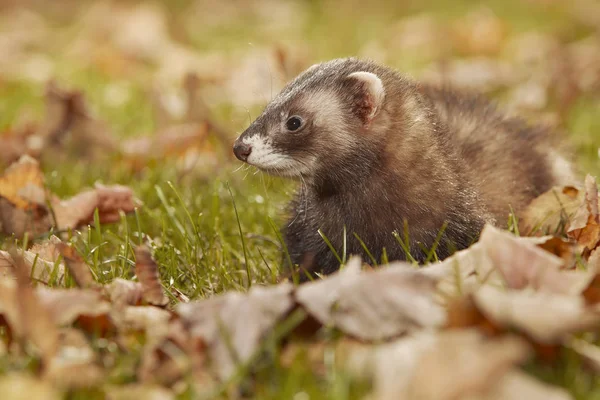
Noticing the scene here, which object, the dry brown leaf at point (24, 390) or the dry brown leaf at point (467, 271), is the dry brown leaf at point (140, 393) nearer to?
the dry brown leaf at point (24, 390)

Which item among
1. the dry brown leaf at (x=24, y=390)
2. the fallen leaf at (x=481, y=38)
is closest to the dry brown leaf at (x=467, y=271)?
the dry brown leaf at (x=24, y=390)

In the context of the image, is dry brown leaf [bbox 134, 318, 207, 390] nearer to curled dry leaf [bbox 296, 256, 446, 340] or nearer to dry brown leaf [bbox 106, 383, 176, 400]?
dry brown leaf [bbox 106, 383, 176, 400]

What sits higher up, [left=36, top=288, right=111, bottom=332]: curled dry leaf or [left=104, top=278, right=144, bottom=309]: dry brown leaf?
[left=36, top=288, right=111, bottom=332]: curled dry leaf

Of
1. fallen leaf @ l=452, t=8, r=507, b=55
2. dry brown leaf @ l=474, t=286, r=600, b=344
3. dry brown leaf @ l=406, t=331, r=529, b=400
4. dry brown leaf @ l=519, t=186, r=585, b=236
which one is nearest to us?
dry brown leaf @ l=406, t=331, r=529, b=400

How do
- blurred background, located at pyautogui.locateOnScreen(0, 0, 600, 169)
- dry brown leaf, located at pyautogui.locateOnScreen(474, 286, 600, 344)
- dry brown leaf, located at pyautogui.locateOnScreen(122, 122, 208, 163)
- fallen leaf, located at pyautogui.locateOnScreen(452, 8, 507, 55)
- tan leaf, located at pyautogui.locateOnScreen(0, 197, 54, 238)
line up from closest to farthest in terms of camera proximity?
dry brown leaf, located at pyautogui.locateOnScreen(474, 286, 600, 344) → tan leaf, located at pyautogui.locateOnScreen(0, 197, 54, 238) → dry brown leaf, located at pyautogui.locateOnScreen(122, 122, 208, 163) → blurred background, located at pyautogui.locateOnScreen(0, 0, 600, 169) → fallen leaf, located at pyautogui.locateOnScreen(452, 8, 507, 55)

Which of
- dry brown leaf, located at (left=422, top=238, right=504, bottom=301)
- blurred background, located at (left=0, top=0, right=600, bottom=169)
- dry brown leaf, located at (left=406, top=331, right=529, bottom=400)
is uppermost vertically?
dry brown leaf, located at (left=406, top=331, right=529, bottom=400)

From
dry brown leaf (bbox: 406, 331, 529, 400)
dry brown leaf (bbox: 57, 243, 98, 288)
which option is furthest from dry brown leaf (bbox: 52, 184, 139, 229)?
Result: dry brown leaf (bbox: 406, 331, 529, 400)
